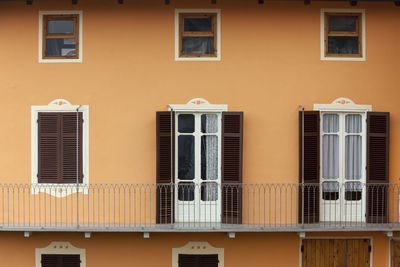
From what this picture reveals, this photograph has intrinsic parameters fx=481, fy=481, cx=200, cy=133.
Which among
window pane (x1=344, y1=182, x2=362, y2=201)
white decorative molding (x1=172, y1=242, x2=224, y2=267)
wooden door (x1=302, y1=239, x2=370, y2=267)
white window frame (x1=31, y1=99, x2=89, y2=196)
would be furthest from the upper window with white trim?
window pane (x1=344, y1=182, x2=362, y2=201)

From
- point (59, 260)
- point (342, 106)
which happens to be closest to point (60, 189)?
point (59, 260)

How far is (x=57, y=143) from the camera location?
1088 centimetres

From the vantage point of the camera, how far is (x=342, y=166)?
10961mm

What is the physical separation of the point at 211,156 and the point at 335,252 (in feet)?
11.8

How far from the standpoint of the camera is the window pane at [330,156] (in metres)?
11.0

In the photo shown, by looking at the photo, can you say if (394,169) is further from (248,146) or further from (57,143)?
(57,143)

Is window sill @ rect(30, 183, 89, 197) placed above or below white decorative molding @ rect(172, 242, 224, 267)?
above

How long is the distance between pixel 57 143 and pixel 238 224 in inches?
175

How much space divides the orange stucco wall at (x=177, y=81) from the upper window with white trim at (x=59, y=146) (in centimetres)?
22

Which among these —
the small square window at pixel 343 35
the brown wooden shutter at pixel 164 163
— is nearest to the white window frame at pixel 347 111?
the small square window at pixel 343 35

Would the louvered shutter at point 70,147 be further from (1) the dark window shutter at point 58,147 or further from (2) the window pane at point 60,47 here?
(2) the window pane at point 60,47

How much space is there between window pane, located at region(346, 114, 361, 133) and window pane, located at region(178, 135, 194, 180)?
357 cm

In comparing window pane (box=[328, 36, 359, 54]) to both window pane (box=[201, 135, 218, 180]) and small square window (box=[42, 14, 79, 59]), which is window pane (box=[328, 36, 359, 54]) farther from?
small square window (box=[42, 14, 79, 59])

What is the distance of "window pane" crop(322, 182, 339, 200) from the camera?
1098cm
